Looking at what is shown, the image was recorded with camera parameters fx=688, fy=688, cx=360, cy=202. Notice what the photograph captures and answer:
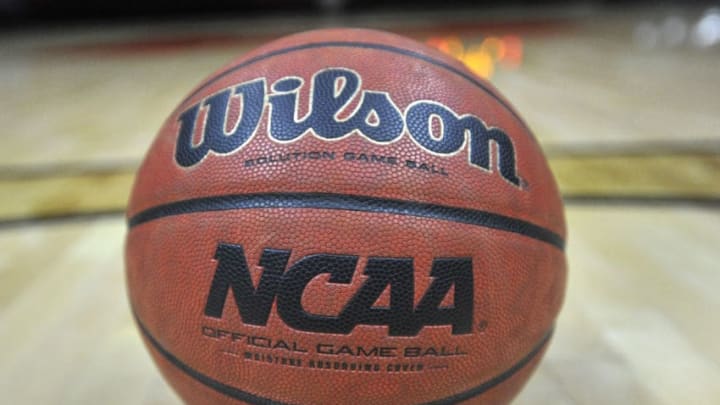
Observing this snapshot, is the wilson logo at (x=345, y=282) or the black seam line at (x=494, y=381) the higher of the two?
the wilson logo at (x=345, y=282)

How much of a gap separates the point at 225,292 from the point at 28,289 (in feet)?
2.84

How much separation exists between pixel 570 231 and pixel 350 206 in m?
1.04

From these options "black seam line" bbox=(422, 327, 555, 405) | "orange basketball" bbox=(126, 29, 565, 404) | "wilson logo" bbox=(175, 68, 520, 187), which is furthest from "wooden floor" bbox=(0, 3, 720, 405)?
"wilson logo" bbox=(175, 68, 520, 187)

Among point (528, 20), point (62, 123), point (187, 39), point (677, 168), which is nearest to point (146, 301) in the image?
point (677, 168)

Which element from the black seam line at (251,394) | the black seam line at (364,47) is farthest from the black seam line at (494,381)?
the black seam line at (364,47)

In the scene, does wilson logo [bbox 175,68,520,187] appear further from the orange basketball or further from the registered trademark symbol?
the registered trademark symbol

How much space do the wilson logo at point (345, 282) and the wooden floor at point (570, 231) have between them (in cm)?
40

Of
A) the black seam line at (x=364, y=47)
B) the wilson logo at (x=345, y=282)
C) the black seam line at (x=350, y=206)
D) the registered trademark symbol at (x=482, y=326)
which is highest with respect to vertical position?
the black seam line at (x=364, y=47)

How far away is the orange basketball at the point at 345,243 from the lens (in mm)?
754

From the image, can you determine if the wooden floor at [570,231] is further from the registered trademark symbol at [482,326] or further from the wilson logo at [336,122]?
the wilson logo at [336,122]

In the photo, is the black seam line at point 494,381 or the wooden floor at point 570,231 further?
A: the wooden floor at point 570,231

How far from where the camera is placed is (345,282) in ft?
2.45

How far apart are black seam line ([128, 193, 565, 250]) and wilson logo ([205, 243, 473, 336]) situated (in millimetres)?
51

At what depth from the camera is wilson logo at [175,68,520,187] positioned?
2.60 feet
